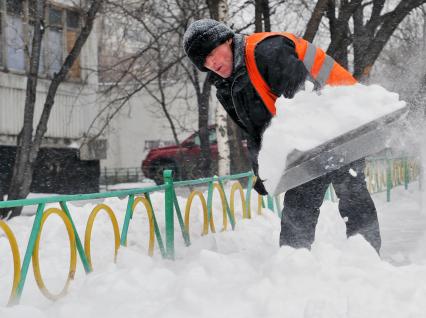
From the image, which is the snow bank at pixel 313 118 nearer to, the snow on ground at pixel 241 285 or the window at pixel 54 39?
the snow on ground at pixel 241 285

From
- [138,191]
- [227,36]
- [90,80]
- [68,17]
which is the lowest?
[138,191]

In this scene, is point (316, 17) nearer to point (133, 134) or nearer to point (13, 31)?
point (13, 31)

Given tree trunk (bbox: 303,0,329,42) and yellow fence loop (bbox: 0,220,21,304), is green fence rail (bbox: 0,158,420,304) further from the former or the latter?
tree trunk (bbox: 303,0,329,42)

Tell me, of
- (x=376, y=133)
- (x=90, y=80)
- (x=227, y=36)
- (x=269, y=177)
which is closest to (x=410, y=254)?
(x=376, y=133)

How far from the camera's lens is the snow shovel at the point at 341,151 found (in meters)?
2.60

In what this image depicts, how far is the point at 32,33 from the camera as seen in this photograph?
34.5 ft

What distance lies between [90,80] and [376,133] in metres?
10.2

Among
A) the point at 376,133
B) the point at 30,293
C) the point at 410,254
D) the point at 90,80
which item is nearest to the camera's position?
the point at 376,133

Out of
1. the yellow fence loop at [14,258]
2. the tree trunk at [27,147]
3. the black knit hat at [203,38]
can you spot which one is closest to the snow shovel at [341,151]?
the black knit hat at [203,38]

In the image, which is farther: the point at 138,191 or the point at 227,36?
the point at 138,191

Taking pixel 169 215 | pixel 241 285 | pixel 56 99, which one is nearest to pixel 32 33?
pixel 56 99

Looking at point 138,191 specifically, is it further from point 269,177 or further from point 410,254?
point 410,254

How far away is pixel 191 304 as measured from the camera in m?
2.51

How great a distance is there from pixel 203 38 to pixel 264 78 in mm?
386
